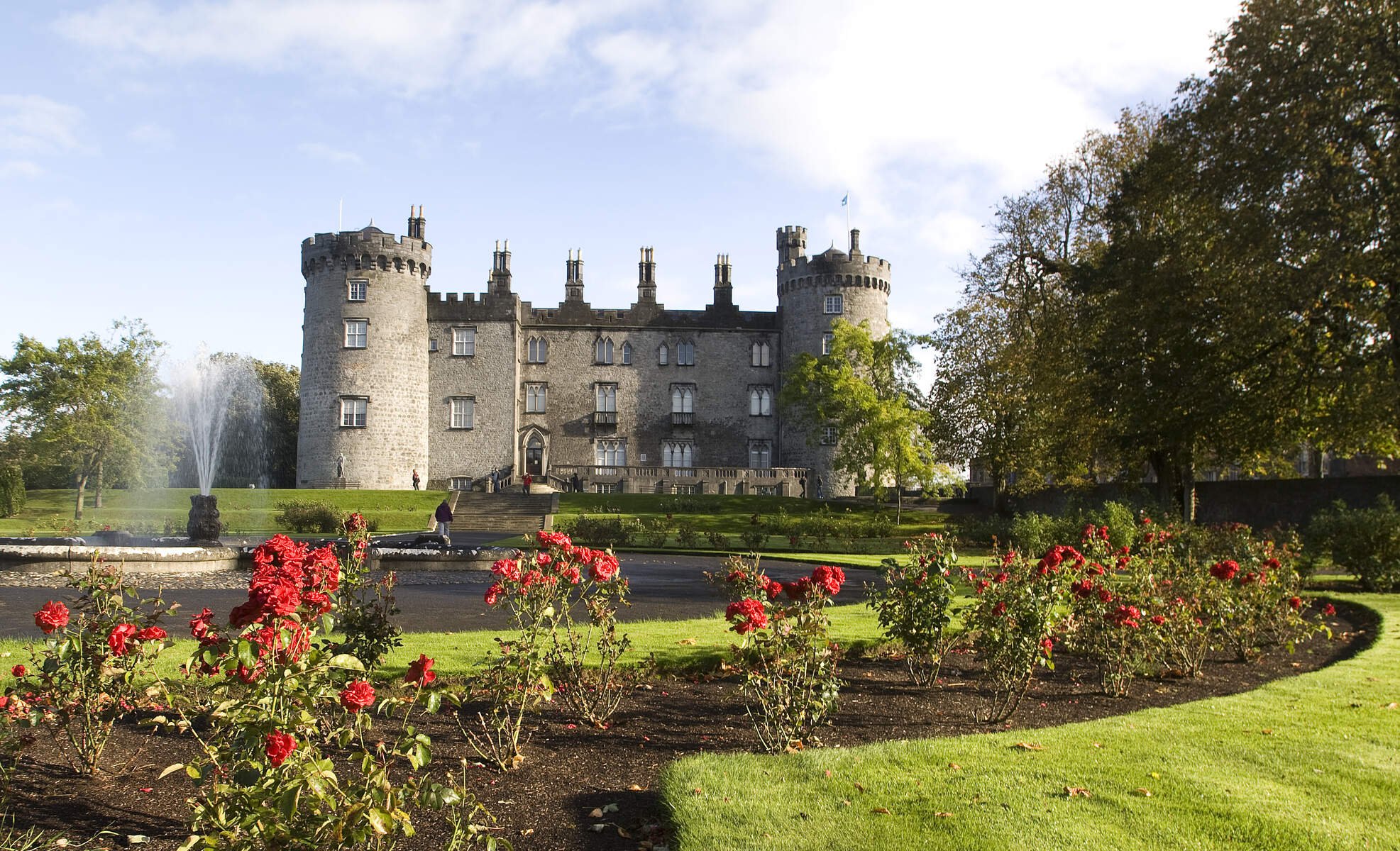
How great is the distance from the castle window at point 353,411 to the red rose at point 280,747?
47583mm

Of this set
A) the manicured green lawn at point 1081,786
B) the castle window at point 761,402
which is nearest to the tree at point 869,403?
the castle window at point 761,402

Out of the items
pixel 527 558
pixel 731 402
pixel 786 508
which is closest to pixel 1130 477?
pixel 786 508

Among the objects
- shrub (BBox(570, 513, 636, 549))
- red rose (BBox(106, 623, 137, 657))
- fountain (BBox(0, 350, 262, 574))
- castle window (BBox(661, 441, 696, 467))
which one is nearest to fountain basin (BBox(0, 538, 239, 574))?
fountain (BBox(0, 350, 262, 574))

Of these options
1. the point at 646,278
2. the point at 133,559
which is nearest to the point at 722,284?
the point at 646,278

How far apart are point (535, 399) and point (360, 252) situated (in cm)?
Answer: 1242

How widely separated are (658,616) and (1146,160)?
710 inches

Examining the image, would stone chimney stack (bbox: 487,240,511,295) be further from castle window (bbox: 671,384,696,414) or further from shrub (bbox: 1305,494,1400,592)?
shrub (bbox: 1305,494,1400,592)

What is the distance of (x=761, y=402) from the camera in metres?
56.3

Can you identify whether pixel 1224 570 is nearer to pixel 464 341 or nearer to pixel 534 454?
pixel 464 341

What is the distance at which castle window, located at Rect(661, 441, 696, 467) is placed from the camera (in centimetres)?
5572

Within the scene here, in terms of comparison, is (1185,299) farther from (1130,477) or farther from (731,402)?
(731,402)

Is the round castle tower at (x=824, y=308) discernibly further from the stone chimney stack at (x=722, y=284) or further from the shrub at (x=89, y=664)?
the shrub at (x=89, y=664)

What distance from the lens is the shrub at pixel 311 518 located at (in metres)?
35.1

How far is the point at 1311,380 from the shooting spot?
19875 millimetres
